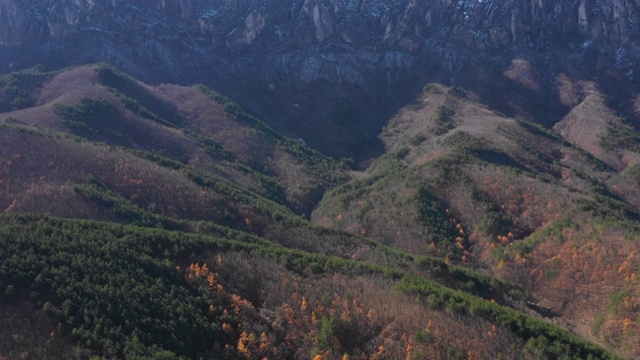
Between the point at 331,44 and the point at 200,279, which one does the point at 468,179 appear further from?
the point at 331,44

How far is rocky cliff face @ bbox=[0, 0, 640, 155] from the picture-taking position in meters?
156

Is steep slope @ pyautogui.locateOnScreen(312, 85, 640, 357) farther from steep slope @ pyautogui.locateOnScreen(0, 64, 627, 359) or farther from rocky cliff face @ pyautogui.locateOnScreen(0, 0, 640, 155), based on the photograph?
rocky cliff face @ pyautogui.locateOnScreen(0, 0, 640, 155)

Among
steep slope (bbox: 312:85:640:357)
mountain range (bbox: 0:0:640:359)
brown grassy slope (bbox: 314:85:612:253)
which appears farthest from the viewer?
brown grassy slope (bbox: 314:85:612:253)

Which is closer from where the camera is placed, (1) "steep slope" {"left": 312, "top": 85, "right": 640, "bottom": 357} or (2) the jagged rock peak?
(1) "steep slope" {"left": 312, "top": 85, "right": 640, "bottom": 357}

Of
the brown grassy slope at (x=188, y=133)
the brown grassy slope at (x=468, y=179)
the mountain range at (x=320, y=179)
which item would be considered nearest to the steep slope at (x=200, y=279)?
the mountain range at (x=320, y=179)

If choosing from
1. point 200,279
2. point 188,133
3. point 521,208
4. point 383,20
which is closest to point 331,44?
point 383,20

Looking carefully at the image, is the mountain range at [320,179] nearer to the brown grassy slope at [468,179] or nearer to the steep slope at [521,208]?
the steep slope at [521,208]

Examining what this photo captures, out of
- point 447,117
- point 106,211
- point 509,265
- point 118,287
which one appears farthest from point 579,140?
point 118,287

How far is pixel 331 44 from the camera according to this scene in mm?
170750

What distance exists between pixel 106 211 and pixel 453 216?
45.2 meters

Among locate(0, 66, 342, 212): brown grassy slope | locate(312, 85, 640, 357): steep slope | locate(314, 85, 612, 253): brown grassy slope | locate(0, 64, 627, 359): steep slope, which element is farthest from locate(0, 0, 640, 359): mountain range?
locate(0, 66, 342, 212): brown grassy slope

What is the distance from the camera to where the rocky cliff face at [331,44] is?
156 m

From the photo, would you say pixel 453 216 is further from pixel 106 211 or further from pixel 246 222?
pixel 106 211

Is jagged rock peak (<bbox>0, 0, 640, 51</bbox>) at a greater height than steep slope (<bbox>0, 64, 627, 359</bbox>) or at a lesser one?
greater
